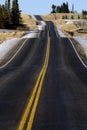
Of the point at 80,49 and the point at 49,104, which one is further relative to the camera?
the point at 80,49

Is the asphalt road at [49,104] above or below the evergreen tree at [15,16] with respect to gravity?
above

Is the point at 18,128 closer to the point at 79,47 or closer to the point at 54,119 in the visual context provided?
the point at 54,119

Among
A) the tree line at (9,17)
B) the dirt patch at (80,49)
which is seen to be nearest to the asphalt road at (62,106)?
the dirt patch at (80,49)

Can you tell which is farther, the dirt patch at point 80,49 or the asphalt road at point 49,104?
the dirt patch at point 80,49

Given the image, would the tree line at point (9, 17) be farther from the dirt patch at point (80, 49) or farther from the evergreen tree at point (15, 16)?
the dirt patch at point (80, 49)

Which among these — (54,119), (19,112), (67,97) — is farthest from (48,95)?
(54,119)

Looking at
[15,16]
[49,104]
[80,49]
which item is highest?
[49,104]

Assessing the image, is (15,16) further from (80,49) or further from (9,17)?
(80,49)

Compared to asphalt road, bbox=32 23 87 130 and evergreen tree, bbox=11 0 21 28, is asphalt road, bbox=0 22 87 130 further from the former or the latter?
evergreen tree, bbox=11 0 21 28

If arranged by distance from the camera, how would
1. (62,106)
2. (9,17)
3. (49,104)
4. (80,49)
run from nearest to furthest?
1. (62,106)
2. (49,104)
3. (80,49)
4. (9,17)

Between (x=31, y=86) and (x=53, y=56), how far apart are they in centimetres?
3144

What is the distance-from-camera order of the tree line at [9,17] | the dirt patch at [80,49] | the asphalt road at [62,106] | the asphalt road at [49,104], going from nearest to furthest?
1. the asphalt road at [62,106]
2. the asphalt road at [49,104]
3. the dirt patch at [80,49]
4. the tree line at [9,17]

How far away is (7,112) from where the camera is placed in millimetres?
16203

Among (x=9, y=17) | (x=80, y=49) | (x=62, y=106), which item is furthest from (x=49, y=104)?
(x=9, y=17)
